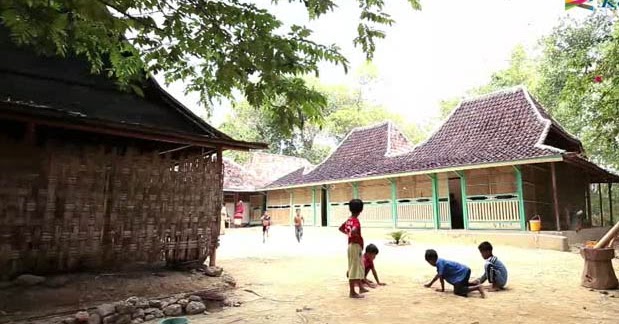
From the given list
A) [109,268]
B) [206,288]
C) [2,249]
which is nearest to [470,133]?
[206,288]

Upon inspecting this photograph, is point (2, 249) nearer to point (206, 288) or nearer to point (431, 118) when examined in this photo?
point (206, 288)

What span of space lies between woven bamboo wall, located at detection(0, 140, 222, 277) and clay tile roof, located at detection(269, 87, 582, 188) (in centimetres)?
1038

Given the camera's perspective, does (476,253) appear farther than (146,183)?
Yes

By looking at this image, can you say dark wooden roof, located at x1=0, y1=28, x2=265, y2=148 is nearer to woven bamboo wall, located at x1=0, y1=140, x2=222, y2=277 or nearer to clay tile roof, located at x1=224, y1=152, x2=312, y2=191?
woven bamboo wall, located at x1=0, y1=140, x2=222, y2=277

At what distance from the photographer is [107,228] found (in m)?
6.09

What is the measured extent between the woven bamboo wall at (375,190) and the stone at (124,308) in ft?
45.9

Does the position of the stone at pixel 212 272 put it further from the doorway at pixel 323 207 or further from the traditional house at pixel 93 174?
the doorway at pixel 323 207

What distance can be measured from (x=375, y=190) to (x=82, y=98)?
44.7 ft

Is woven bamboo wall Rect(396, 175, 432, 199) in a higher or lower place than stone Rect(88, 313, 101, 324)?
higher

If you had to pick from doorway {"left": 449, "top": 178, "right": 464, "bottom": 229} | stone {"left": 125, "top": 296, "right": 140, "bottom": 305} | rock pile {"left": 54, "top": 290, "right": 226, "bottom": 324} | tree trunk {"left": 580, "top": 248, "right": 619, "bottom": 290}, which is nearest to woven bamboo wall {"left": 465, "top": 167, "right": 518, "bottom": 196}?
doorway {"left": 449, "top": 178, "right": 464, "bottom": 229}

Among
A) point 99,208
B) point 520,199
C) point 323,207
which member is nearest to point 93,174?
point 99,208

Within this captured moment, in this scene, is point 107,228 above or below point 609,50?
below

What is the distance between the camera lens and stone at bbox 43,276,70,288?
5388mm

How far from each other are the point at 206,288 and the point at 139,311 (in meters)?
1.40
